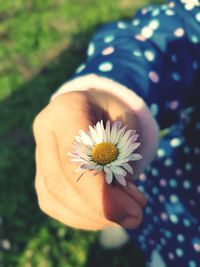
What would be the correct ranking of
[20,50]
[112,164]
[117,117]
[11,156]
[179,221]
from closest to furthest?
[112,164]
[117,117]
[179,221]
[11,156]
[20,50]

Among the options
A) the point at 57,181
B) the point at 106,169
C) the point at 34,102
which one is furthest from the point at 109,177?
the point at 34,102

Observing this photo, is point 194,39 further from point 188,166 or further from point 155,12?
point 188,166

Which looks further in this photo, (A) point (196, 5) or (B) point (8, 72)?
(B) point (8, 72)

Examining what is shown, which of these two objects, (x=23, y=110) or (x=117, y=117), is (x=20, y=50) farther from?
(x=117, y=117)

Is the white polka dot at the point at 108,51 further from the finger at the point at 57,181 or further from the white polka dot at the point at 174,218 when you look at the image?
the white polka dot at the point at 174,218

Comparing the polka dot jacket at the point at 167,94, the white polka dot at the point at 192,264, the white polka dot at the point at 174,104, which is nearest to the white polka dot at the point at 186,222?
the polka dot jacket at the point at 167,94

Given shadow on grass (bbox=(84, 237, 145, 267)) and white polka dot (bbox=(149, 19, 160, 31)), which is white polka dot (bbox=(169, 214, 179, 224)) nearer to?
white polka dot (bbox=(149, 19, 160, 31))

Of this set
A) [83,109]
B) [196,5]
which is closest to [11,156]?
[196,5]
